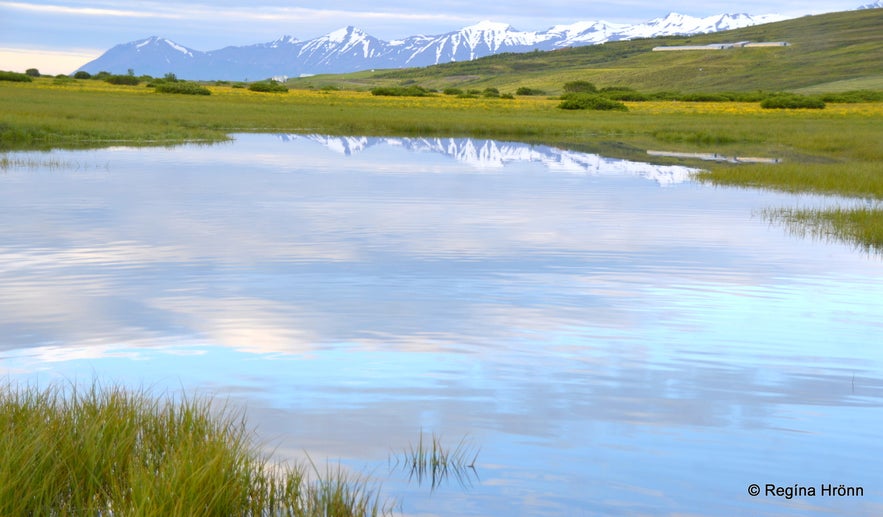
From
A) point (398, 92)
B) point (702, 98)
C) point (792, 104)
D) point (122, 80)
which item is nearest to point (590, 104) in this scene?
point (792, 104)

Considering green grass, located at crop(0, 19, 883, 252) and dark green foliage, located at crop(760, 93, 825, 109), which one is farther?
dark green foliage, located at crop(760, 93, 825, 109)

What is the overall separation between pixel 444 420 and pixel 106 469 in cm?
300

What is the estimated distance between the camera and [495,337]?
11.5 meters

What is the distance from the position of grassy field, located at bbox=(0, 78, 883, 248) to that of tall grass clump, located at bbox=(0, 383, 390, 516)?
2489 centimetres

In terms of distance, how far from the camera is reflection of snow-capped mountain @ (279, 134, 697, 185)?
37.8 meters

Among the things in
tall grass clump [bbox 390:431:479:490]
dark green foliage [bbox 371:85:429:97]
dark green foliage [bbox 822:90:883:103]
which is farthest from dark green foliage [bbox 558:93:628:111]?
tall grass clump [bbox 390:431:479:490]

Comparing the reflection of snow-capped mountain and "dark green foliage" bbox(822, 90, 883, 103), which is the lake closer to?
the reflection of snow-capped mountain

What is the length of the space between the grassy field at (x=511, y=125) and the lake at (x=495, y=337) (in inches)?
524

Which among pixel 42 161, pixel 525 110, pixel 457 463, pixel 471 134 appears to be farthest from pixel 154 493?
pixel 525 110

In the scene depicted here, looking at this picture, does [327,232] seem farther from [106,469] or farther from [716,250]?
[106,469]

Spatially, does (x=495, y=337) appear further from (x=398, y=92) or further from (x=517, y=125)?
(x=398, y=92)

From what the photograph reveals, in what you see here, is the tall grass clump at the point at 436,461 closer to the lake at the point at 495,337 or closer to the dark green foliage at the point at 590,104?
the lake at the point at 495,337

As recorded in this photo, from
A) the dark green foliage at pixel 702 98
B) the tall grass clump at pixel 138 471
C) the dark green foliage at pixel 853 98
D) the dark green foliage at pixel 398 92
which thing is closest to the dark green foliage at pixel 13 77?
the dark green foliage at pixel 398 92

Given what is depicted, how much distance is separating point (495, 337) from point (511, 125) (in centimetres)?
5265
